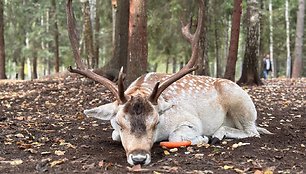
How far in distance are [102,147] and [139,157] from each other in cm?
141

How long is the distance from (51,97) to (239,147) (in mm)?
7225

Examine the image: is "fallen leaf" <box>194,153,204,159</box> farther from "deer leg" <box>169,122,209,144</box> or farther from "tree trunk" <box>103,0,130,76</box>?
"tree trunk" <box>103,0,130,76</box>

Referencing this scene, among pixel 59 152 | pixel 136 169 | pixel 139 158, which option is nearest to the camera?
pixel 136 169

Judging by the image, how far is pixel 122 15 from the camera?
13.5 metres

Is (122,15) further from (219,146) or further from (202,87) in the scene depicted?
(219,146)

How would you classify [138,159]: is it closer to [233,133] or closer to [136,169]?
[136,169]

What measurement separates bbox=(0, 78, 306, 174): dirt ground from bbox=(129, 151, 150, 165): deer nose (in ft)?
0.30

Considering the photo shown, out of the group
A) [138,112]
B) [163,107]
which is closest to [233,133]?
[163,107]

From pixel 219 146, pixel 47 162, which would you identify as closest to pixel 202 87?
pixel 219 146

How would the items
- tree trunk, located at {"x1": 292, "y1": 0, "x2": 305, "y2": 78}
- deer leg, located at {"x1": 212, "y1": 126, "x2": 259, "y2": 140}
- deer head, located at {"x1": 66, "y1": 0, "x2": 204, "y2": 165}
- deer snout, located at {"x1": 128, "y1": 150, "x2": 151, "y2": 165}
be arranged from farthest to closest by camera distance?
1. tree trunk, located at {"x1": 292, "y1": 0, "x2": 305, "y2": 78}
2. deer leg, located at {"x1": 212, "y1": 126, "x2": 259, "y2": 140}
3. deer head, located at {"x1": 66, "y1": 0, "x2": 204, "y2": 165}
4. deer snout, located at {"x1": 128, "y1": 150, "x2": 151, "y2": 165}

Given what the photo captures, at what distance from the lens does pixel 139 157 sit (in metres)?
5.02

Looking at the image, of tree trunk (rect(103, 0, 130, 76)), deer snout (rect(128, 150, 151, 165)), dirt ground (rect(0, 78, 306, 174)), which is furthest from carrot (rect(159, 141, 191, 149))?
tree trunk (rect(103, 0, 130, 76))

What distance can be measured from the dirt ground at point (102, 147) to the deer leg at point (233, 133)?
0.19 metres

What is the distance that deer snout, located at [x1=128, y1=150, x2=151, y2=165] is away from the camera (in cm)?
503
